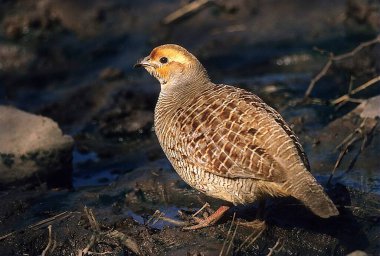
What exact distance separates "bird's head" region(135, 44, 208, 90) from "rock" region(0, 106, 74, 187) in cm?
165

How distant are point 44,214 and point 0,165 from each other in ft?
3.70

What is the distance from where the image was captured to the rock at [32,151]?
8516mm

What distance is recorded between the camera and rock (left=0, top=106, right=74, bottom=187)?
852 centimetres

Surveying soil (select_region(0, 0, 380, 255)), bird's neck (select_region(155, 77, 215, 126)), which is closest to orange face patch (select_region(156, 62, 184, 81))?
bird's neck (select_region(155, 77, 215, 126))

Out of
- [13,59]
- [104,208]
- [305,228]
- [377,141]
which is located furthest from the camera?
[13,59]

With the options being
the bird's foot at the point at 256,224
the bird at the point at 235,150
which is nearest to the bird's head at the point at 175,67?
the bird at the point at 235,150

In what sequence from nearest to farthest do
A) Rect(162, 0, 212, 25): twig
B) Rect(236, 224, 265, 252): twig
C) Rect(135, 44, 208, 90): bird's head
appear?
Rect(236, 224, 265, 252): twig → Rect(135, 44, 208, 90): bird's head → Rect(162, 0, 212, 25): twig

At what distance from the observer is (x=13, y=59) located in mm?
13062

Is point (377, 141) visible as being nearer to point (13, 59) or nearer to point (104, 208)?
point (104, 208)

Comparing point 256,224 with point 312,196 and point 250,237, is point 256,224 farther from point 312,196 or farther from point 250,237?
point 312,196

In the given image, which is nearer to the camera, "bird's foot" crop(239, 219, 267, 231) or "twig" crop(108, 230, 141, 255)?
"twig" crop(108, 230, 141, 255)

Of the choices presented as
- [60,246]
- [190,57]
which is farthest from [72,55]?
[60,246]

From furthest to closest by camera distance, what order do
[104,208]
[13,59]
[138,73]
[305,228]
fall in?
[13,59]
[138,73]
[104,208]
[305,228]

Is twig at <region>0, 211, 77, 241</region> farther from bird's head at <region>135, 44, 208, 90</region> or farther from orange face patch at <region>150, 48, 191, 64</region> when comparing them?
orange face patch at <region>150, 48, 191, 64</region>
